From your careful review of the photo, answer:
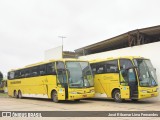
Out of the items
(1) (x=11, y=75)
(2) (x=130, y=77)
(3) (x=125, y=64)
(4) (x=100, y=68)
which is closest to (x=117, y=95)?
(2) (x=130, y=77)

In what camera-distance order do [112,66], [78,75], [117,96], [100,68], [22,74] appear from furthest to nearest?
[22,74] < [100,68] < [112,66] < [117,96] < [78,75]

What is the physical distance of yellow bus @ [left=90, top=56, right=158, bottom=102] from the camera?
18.6 m

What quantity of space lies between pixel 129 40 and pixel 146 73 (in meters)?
5.30

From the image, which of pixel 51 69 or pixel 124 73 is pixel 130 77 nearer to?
pixel 124 73

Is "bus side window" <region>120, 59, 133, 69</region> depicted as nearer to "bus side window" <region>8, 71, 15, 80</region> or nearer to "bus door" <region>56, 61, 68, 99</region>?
"bus door" <region>56, 61, 68, 99</region>

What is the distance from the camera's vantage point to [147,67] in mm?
19469

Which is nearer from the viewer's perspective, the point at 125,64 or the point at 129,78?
the point at 129,78

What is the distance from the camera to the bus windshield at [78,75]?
62.4 feet

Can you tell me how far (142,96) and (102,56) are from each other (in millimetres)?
8351

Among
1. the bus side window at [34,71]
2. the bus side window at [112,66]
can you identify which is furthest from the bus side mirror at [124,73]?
the bus side window at [34,71]

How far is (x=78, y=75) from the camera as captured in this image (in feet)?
63.1

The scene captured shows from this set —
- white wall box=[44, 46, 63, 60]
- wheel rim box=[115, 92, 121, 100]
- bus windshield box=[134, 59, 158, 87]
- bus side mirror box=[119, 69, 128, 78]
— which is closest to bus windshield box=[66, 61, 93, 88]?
wheel rim box=[115, 92, 121, 100]

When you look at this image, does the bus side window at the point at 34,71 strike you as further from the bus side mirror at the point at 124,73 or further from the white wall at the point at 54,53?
the white wall at the point at 54,53

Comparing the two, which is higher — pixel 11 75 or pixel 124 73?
pixel 11 75
